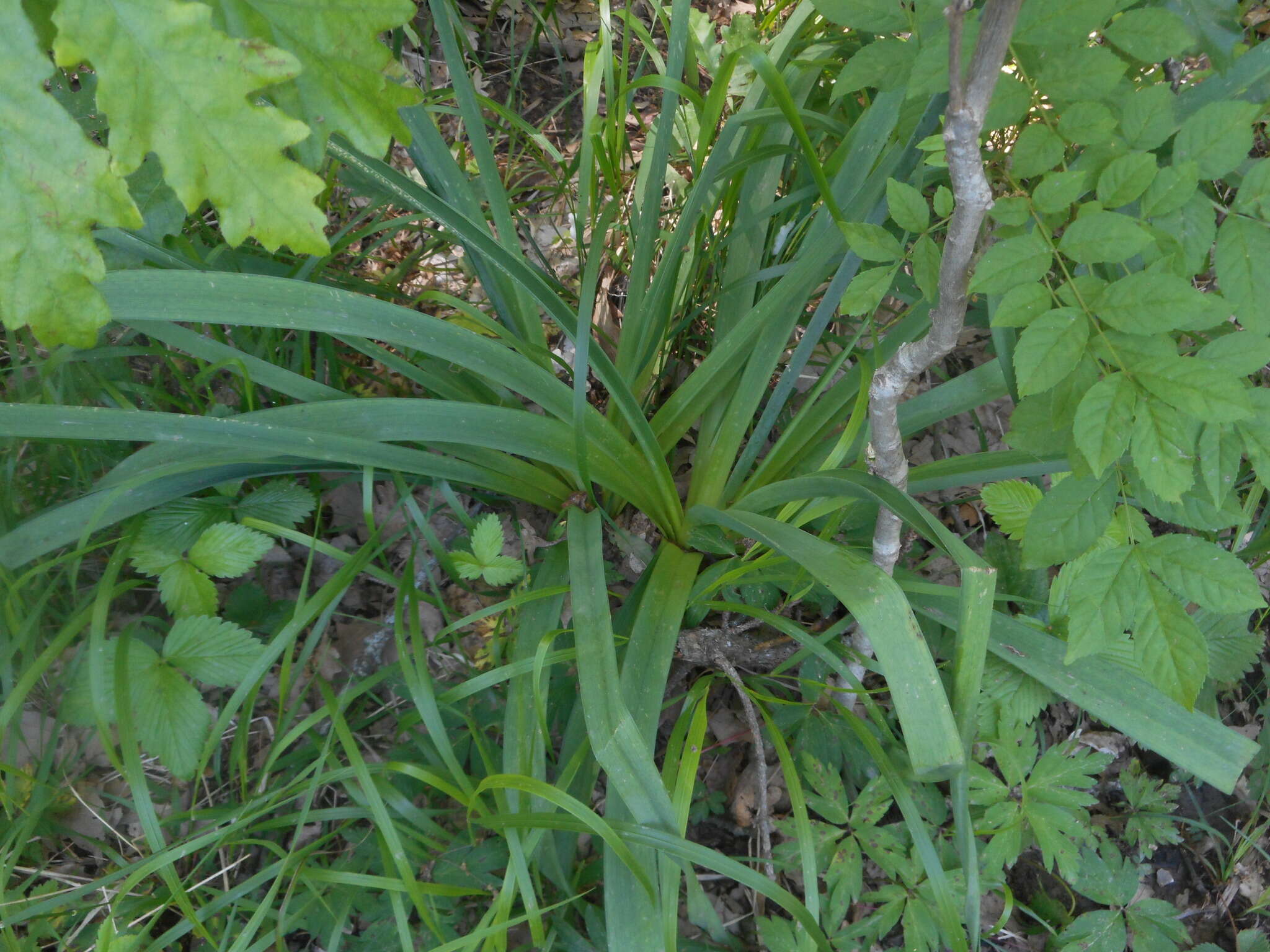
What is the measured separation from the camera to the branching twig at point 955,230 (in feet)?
1.82

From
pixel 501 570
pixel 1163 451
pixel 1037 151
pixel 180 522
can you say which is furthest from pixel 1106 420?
pixel 180 522

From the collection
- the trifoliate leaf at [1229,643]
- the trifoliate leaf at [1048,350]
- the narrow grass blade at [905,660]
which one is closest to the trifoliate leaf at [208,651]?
the narrow grass blade at [905,660]

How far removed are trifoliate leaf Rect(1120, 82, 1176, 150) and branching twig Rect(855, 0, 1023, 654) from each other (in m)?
0.13

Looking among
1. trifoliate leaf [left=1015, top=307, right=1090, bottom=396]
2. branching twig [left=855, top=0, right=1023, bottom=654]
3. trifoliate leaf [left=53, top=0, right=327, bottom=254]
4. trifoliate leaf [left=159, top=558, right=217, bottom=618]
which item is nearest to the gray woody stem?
branching twig [left=855, top=0, right=1023, bottom=654]

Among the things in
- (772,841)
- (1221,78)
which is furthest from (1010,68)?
(772,841)

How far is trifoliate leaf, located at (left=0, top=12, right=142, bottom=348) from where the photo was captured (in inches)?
18.4

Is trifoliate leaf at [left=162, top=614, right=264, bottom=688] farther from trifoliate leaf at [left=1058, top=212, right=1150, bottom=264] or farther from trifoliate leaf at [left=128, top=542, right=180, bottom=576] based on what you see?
trifoliate leaf at [left=1058, top=212, right=1150, bottom=264]

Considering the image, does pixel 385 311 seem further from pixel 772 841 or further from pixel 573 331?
pixel 772 841

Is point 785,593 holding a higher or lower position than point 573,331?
lower

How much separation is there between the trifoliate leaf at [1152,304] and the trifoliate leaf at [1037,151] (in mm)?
142

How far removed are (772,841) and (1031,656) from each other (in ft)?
1.83

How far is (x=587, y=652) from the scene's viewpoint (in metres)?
0.99

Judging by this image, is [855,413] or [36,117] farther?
[855,413]

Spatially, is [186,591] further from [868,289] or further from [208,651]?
[868,289]
